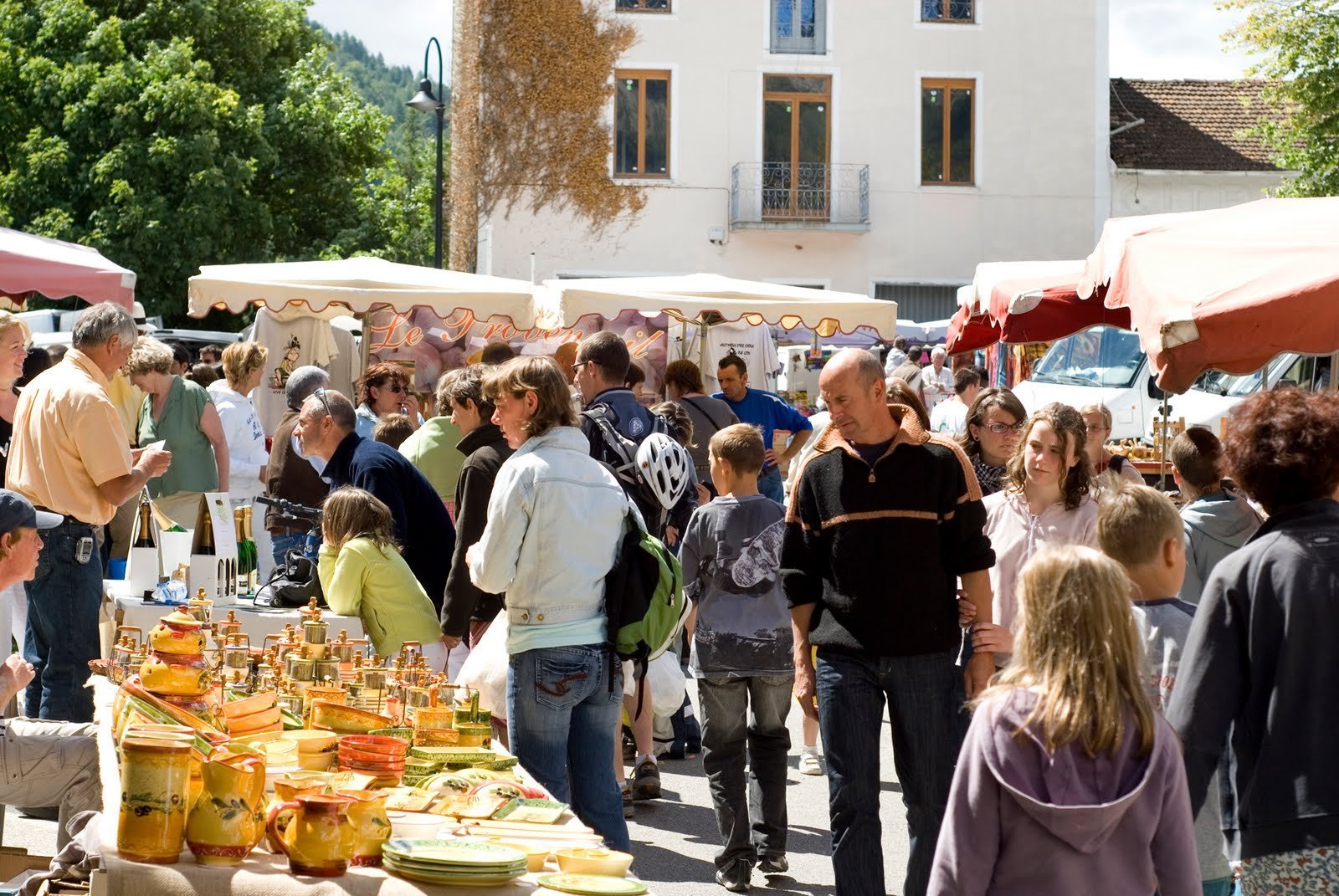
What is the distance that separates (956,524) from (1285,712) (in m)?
1.75

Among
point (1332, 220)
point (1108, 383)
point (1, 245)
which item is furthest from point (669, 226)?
point (1332, 220)

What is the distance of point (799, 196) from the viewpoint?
3231cm

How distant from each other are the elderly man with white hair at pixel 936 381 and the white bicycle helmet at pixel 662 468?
14.8 meters

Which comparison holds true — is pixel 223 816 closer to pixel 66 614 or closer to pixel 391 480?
pixel 66 614

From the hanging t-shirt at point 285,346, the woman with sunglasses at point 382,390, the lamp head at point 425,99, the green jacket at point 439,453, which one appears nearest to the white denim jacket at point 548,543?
the green jacket at point 439,453

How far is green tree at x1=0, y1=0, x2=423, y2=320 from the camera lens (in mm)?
33906

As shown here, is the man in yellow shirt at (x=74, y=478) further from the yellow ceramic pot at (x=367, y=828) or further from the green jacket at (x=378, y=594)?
the yellow ceramic pot at (x=367, y=828)

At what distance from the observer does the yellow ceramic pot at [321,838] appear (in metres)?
3.70

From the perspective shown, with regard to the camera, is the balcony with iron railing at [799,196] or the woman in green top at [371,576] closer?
the woman in green top at [371,576]

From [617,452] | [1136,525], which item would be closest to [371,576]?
[617,452]

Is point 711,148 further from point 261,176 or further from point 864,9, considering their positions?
point 261,176

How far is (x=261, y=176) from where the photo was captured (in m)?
37.3

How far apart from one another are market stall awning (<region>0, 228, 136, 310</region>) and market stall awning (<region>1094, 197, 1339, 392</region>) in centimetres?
620

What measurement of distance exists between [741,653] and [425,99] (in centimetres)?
1507
